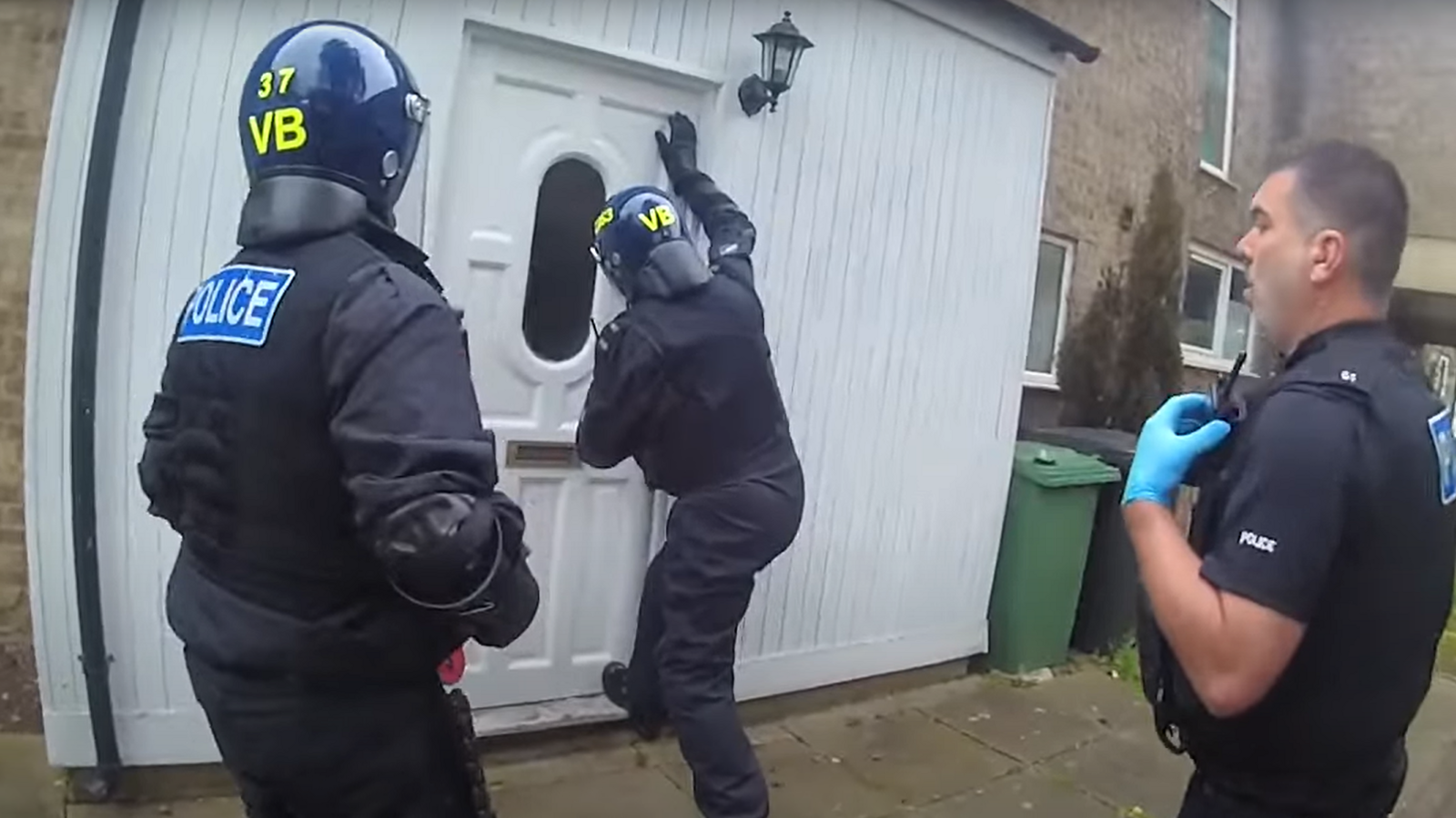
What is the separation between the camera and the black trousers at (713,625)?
3.37m

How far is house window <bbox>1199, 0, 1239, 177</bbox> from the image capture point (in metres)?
9.91

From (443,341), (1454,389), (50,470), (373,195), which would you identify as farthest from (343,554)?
(1454,389)

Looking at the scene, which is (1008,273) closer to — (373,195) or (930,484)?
(930,484)

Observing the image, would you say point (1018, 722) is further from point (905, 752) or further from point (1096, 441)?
point (1096, 441)

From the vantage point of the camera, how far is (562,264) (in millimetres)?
3936

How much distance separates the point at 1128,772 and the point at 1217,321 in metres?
6.88

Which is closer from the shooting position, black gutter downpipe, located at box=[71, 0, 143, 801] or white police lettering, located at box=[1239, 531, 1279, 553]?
white police lettering, located at box=[1239, 531, 1279, 553]

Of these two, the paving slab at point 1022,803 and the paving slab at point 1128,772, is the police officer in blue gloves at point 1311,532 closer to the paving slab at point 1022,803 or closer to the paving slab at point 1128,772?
the paving slab at point 1022,803

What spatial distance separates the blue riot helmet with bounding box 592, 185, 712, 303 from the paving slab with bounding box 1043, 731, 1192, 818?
2.64 m

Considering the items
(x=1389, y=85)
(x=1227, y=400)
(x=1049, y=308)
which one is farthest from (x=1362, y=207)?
(x=1389, y=85)

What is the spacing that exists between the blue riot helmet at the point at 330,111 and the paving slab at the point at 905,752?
10.2 ft

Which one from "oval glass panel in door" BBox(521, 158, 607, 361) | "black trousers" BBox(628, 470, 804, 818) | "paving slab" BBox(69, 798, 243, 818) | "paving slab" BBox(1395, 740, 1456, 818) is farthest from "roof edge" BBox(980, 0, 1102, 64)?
"paving slab" BBox(69, 798, 243, 818)

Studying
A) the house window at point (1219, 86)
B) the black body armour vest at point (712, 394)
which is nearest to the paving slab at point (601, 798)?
the black body armour vest at point (712, 394)

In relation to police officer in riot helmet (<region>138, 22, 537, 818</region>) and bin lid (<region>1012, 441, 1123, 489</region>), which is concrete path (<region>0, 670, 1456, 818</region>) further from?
police officer in riot helmet (<region>138, 22, 537, 818</region>)
